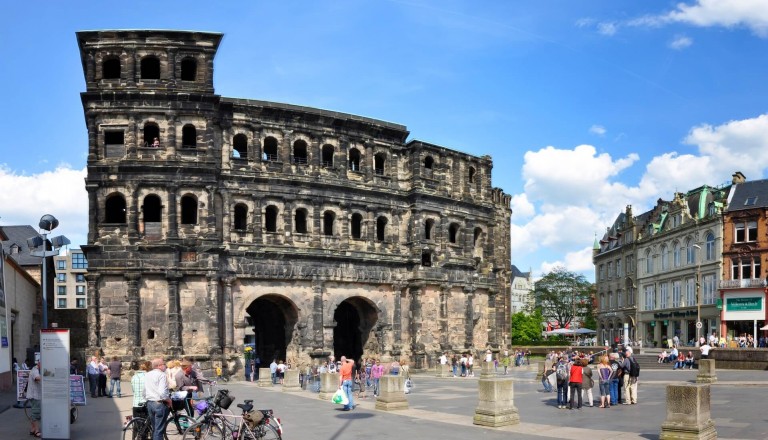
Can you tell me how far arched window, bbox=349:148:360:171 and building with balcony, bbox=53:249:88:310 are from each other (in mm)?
85090

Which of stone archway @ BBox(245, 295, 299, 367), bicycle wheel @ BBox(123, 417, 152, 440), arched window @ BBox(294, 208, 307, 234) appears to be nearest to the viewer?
bicycle wheel @ BBox(123, 417, 152, 440)

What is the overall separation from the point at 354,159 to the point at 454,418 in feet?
91.4

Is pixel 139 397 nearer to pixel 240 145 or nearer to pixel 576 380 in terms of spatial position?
pixel 576 380

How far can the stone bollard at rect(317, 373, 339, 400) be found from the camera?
26.7 meters

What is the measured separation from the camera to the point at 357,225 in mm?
45719

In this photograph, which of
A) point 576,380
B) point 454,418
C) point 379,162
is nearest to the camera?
point 454,418

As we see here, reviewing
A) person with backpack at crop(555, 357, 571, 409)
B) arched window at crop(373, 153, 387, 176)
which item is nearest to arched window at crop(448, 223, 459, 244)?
arched window at crop(373, 153, 387, 176)

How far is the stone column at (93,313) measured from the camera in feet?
119

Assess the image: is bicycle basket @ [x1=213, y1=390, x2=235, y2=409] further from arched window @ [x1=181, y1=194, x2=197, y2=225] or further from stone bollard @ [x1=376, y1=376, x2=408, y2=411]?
arched window @ [x1=181, y1=194, x2=197, y2=225]

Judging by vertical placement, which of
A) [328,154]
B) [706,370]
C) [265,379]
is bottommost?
[265,379]

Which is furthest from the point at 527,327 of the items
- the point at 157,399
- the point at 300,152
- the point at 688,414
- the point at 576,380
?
the point at 157,399

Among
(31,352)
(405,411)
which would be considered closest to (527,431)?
(405,411)

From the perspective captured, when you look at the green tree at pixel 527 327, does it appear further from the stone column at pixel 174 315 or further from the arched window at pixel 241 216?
the stone column at pixel 174 315

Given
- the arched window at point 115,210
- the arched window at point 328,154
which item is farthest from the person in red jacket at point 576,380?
the arched window at point 115,210
